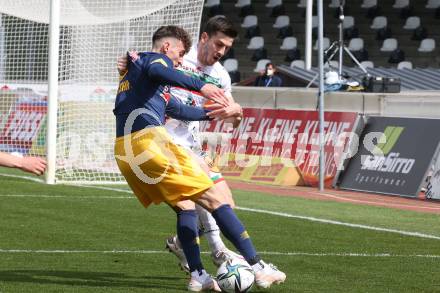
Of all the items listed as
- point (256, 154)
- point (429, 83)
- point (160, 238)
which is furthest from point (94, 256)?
point (429, 83)

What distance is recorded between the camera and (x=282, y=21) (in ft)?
110

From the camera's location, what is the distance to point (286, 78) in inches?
960

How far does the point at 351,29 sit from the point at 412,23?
5.80ft

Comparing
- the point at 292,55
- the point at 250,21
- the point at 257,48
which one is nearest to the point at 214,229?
the point at 292,55

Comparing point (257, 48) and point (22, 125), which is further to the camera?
point (257, 48)

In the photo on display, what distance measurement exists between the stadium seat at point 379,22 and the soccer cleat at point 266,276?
2563cm

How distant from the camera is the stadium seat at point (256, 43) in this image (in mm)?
32469

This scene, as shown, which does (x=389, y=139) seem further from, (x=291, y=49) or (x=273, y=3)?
(x=273, y=3)

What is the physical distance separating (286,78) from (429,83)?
2.98 meters

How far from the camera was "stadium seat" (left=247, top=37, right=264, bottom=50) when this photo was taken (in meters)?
32.5

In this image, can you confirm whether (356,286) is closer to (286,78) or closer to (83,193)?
(83,193)

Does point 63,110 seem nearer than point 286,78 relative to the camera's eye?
Yes

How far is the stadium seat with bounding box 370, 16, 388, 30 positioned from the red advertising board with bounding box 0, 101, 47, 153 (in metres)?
13.3

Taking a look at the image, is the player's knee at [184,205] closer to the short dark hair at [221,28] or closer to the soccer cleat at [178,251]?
the soccer cleat at [178,251]
